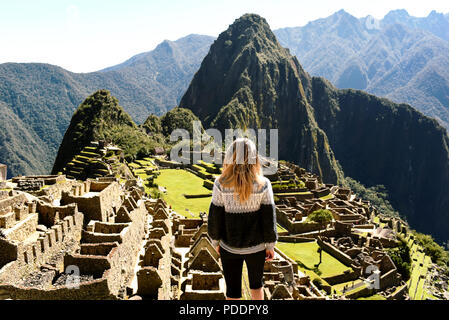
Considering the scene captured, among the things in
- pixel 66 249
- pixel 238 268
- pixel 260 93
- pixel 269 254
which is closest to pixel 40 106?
pixel 66 249

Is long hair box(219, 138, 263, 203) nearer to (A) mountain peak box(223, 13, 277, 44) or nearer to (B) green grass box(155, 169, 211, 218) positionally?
(B) green grass box(155, 169, 211, 218)

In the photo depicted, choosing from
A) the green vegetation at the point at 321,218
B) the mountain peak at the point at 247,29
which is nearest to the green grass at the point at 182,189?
the green vegetation at the point at 321,218

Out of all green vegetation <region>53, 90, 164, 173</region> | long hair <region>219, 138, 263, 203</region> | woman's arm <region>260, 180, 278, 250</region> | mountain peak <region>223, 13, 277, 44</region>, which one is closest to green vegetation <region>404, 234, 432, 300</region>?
woman's arm <region>260, 180, 278, 250</region>

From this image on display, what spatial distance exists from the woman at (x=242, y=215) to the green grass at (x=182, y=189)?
2340 cm

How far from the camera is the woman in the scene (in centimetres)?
444

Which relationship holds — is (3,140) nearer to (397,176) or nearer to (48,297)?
(48,297)

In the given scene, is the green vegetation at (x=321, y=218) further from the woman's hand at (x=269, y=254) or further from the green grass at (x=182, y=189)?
the woman's hand at (x=269, y=254)

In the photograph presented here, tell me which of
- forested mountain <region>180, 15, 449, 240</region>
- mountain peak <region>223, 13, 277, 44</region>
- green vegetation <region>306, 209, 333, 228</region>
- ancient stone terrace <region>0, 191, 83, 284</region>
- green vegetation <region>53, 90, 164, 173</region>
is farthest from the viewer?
mountain peak <region>223, 13, 277, 44</region>

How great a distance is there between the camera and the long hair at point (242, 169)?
441 cm

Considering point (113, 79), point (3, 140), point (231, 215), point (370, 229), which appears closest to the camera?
point (231, 215)

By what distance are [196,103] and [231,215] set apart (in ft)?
544

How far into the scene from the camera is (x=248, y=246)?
462 centimetres

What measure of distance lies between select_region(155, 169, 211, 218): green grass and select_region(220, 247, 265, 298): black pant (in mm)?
23241
